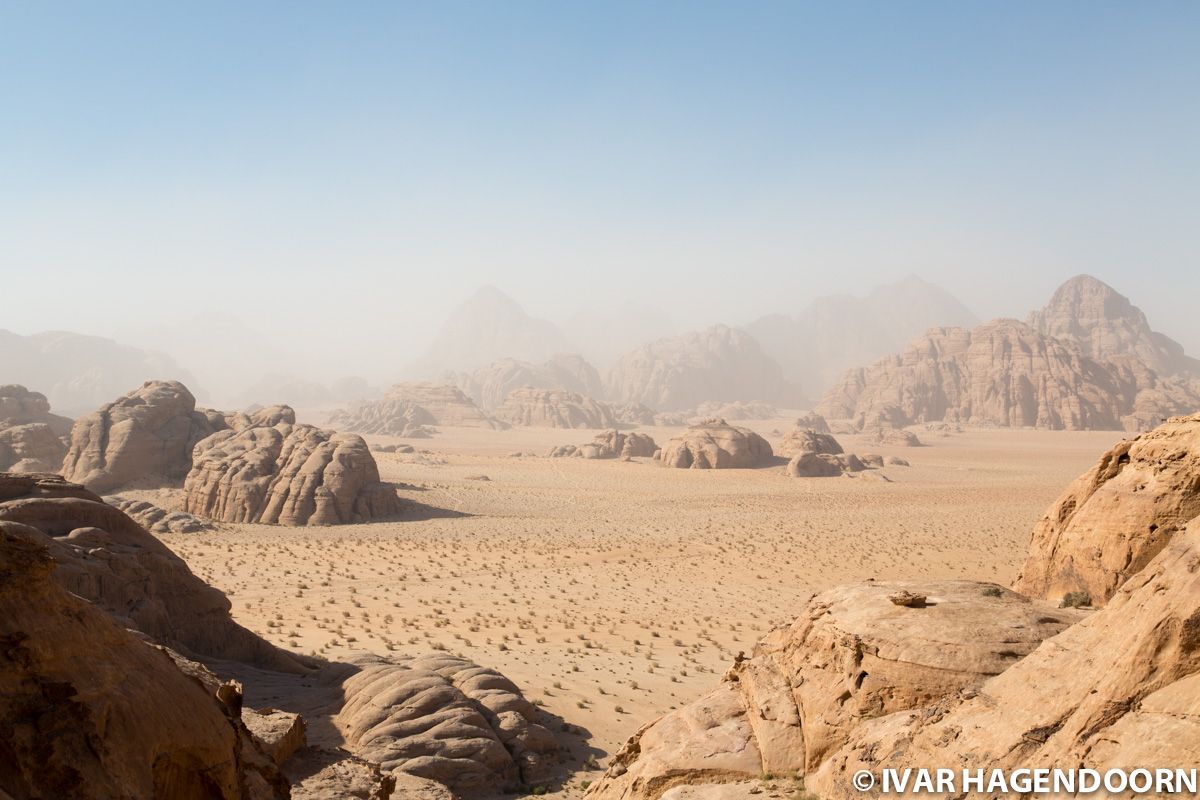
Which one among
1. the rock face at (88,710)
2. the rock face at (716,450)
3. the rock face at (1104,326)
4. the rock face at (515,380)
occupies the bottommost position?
the rock face at (716,450)

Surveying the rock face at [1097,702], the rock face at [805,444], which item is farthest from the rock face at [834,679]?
the rock face at [805,444]

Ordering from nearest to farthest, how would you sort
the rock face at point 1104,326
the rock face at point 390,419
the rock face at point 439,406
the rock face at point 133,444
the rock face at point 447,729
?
1. the rock face at point 447,729
2. the rock face at point 133,444
3. the rock face at point 390,419
4. the rock face at point 439,406
5. the rock face at point 1104,326

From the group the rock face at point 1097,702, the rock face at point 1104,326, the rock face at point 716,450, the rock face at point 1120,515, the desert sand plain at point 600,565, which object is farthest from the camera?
the rock face at point 1104,326

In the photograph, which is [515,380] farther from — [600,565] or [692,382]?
[600,565]

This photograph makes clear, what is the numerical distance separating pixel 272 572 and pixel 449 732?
18.8 metres

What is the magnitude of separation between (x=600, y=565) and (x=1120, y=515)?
76.5 feet

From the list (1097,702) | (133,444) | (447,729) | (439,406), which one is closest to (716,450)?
(133,444)

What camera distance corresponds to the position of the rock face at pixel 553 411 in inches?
4941

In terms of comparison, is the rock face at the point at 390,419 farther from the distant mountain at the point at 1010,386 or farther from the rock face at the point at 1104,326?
the rock face at the point at 1104,326

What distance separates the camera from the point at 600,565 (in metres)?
31.9

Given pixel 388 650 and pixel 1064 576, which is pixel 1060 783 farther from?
pixel 388 650

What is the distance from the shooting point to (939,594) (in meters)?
9.92

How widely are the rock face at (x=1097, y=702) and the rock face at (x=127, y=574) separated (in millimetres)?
12884

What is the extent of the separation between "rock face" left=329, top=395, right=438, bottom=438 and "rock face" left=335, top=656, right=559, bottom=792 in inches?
3720
